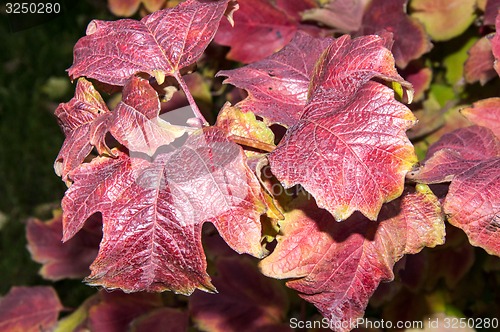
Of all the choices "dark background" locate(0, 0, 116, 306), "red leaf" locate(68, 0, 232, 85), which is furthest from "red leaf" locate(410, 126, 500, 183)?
"dark background" locate(0, 0, 116, 306)

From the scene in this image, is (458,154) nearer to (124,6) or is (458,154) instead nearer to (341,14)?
(341,14)

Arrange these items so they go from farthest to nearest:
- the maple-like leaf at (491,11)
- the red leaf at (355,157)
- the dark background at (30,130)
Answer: the dark background at (30,130), the maple-like leaf at (491,11), the red leaf at (355,157)

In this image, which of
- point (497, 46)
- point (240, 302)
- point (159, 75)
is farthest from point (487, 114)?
point (240, 302)

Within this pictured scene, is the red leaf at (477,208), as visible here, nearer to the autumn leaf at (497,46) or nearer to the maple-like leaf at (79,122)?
the autumn leaf at (497,46)

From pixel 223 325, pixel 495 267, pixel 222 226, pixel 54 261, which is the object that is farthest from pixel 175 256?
pixel 54 261

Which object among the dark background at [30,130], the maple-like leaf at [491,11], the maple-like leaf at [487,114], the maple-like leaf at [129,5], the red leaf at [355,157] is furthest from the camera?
the dark background at [30,130]

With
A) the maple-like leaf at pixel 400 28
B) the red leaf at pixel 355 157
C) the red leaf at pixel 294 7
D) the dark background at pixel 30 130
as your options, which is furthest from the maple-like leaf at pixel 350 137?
the dark background at pixel 30 130

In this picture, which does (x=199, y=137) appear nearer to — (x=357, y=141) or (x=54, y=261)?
(x=357, y=141)

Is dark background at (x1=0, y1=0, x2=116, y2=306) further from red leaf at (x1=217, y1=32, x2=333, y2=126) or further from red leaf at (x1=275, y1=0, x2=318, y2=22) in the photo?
red leaf at (x1=217, y1=32, x2=333, y2=126)
